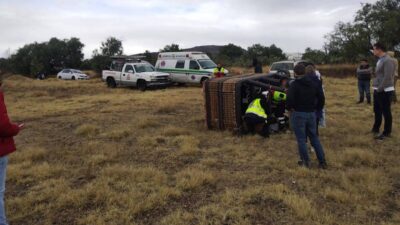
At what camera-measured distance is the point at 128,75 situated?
945 inches

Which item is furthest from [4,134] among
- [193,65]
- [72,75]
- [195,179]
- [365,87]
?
[72,75]

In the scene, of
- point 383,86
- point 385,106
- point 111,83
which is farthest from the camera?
point 111,83

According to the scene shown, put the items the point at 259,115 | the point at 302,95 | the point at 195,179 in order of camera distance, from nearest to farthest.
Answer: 1. the point at 195,179
2. the point at 302,95
3. the point at 259,115

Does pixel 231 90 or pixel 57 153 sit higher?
pixel 231 90

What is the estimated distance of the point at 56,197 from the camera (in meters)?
5.39

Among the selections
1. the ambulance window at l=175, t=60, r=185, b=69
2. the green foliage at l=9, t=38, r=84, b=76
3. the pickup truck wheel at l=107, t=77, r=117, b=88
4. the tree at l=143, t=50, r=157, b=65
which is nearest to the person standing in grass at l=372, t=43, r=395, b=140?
the ambulance window at l=175, t=60, r=185, b=69

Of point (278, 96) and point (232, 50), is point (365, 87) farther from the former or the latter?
point (232, 50)

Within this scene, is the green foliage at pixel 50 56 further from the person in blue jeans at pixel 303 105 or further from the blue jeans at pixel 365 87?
the person in blue jeans at pixel 303 105

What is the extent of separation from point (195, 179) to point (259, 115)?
9.84 ft

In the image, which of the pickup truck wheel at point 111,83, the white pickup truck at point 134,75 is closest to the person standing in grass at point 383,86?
the white pickup truck at point 134,75

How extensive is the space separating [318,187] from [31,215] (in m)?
3.57

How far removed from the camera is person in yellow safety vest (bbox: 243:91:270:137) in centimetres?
845

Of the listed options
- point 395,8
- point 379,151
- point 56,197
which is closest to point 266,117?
point 379,151

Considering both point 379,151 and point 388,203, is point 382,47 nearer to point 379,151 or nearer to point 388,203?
point 379,151
